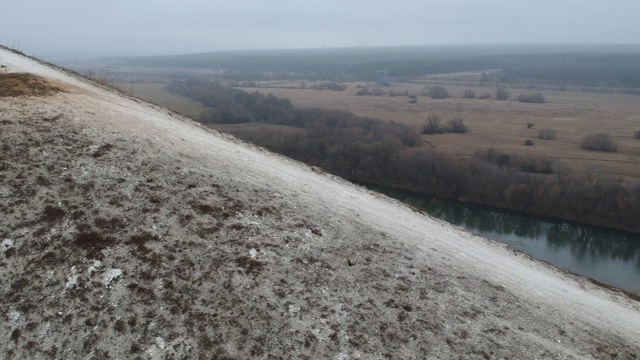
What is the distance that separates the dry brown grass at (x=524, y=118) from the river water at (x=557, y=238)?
1224 centimetres

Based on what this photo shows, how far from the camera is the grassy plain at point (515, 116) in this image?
5319 centimetres

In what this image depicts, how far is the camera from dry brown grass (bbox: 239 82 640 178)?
53.5 meters

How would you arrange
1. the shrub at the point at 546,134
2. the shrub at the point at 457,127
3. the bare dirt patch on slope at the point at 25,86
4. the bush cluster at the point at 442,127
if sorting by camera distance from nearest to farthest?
the bare dirt patch on slope at the point at 25,86
the shrub at the point at 546,134
the bush cluster at the point at 442,127
the shrub at the point at 457,127

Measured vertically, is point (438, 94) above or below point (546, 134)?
above

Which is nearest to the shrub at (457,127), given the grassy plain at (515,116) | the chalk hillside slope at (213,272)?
the grassy plain at (515,116)

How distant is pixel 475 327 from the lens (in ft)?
24.0

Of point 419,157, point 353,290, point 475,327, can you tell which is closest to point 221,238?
point 353,290

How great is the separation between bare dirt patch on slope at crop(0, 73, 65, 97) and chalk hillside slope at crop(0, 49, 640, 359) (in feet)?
0.23

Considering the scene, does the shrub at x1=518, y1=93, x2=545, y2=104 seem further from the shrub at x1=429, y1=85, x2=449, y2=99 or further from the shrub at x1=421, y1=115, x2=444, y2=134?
the shrub at x1=421, y1=115, x2=444, y2=134

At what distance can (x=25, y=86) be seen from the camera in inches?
436

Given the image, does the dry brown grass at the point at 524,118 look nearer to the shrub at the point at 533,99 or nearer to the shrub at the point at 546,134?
the shrub at the point at 546,134

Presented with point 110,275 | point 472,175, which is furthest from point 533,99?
point 110,275

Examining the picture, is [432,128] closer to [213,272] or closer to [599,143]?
[599,143]

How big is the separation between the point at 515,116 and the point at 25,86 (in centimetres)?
8468
